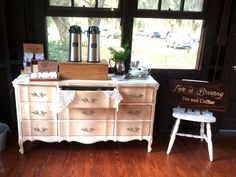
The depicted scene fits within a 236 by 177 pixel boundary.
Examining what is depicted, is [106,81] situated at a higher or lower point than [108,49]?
lower

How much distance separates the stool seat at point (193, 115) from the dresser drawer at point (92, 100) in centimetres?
67

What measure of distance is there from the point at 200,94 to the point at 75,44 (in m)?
1.27

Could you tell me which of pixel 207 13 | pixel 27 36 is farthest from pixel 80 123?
pixel 207 13

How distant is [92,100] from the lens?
210 cm

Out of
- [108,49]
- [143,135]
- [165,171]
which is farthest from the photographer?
[108,49]

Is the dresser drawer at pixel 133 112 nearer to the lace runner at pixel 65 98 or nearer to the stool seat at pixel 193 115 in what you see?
the lace runner at pixel 65 98

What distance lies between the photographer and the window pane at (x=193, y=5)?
2.43m

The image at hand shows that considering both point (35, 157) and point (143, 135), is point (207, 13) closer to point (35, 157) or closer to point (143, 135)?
point (143, 135)

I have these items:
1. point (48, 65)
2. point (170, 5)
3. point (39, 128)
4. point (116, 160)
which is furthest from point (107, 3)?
point (116, 160)

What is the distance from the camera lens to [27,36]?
2.35 m

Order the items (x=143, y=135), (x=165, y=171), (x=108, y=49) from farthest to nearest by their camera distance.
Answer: (x=108, y=49)
(x=143, y=135)
(x=165, y=171)

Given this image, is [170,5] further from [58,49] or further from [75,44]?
[58,49]

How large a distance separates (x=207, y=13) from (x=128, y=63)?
3.09 feet

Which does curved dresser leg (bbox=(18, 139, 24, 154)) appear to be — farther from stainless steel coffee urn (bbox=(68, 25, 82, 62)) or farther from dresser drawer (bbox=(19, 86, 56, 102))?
stainless steel coffee urn (bbox=(68, 25, 82, 62))
